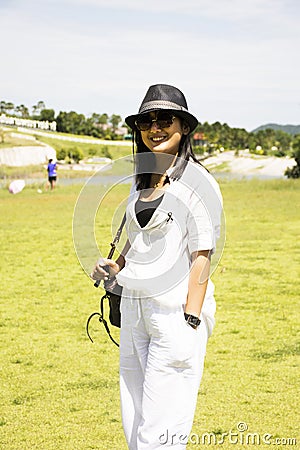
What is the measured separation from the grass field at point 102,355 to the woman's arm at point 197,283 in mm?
1100

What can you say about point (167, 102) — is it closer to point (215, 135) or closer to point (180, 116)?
point (180, 116)

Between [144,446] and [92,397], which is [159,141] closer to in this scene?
[144,446]

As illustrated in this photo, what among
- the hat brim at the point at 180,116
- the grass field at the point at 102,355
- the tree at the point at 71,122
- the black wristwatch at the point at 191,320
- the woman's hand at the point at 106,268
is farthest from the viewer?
the tree at the point at 71,122

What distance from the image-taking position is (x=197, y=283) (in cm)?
223

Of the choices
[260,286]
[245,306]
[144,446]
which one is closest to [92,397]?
[144,446]

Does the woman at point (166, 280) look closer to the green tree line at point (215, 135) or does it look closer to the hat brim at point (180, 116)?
the hat brim at point (180, 116)

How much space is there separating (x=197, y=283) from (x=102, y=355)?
8.05 feet

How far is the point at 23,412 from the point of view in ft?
11.7

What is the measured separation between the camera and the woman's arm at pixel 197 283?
223 centimetres

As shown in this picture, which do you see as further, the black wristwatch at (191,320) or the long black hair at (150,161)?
the long black hair at (150,161)

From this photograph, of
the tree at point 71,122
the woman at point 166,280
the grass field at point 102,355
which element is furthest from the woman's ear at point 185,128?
the tree at point 71,122

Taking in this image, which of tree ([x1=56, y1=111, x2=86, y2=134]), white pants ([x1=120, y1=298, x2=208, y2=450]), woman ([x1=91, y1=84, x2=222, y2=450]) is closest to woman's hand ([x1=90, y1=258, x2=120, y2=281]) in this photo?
woman ([x1=91, y1=84, x2=222, y2=450])

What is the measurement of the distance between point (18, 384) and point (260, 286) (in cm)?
309

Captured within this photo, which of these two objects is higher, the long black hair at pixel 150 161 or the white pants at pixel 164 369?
the long black hair at pixel 150 161
